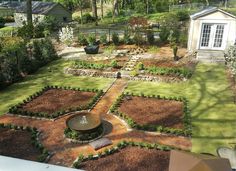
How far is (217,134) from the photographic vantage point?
1421cm

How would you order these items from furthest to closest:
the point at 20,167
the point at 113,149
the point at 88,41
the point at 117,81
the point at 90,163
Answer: the point at 88,41, the point at 117,81, the point at 113,149, the point at 90,163, the point at 20,167

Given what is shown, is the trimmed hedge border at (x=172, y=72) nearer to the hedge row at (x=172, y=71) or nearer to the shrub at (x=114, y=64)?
the hedge row at (x=172, y=71)

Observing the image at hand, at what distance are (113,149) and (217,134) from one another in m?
5.61

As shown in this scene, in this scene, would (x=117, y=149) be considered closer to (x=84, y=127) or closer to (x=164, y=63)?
(x=84, y=127)

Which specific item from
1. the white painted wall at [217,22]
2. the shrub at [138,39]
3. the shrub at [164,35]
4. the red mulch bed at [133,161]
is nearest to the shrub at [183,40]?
the shrub at [164,35]

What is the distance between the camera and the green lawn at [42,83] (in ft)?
62.1

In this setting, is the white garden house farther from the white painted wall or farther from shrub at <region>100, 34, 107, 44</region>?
shrub at <region>100, 34, 107, 44</region>

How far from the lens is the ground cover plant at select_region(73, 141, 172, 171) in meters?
11.6

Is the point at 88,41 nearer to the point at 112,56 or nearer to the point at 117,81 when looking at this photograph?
the point at 112,56

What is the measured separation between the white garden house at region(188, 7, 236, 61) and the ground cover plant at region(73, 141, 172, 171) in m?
15.1

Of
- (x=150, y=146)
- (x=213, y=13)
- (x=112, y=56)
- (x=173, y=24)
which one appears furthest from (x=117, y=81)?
(x=173, y=24)

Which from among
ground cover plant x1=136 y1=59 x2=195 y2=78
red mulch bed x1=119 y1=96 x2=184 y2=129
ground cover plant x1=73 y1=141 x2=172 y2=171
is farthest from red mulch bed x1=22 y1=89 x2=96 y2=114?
ground cover plant x1=136 y1=59 x2=195 y2=78

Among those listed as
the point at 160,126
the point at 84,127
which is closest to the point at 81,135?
the point at 84,127

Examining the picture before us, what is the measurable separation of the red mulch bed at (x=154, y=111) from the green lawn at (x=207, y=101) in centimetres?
99
